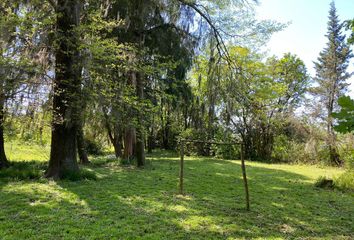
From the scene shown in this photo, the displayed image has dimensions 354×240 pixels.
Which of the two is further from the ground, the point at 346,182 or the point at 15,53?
the point at 15,53

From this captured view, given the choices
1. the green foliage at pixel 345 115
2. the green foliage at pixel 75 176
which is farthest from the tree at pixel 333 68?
the green foliage at pixel 345 115

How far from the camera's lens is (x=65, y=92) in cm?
537

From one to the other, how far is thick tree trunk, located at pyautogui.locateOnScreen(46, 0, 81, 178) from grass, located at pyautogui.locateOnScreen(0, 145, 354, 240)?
484 millimetres

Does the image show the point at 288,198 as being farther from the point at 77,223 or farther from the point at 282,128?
the point at 282,128

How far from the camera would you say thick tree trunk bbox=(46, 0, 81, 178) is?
525cm

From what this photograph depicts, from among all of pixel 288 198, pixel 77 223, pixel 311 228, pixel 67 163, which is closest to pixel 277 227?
pixel 311 228

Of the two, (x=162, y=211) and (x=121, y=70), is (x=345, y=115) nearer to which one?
(x=162, y=211)

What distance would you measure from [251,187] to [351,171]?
120 inches

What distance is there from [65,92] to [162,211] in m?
2.95

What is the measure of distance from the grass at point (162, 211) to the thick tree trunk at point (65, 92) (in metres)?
0.48

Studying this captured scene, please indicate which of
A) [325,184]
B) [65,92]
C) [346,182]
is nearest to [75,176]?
[65,92]

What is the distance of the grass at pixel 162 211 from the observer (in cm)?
309

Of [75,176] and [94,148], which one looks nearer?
[75,176]

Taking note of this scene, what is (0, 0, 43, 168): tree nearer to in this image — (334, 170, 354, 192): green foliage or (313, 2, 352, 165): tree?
(334, 170, 354, 192): green foliage
